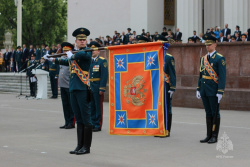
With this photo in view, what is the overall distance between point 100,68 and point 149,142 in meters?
2.68

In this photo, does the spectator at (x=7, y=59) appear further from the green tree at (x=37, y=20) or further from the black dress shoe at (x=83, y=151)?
the black dress shoe at (x=83, y=151)

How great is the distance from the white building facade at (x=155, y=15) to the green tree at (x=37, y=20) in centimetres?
2051

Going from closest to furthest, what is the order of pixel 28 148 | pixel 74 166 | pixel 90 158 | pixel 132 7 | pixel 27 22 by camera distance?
pixel 74 166, pixel 90 158, pixel 28 148, pixel 132 7, pixel 27 22

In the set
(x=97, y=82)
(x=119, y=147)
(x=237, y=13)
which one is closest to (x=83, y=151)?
(x=119, y=147)

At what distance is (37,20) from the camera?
62656mm

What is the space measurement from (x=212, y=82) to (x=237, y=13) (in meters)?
19.7

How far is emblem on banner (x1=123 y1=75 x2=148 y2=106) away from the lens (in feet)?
30.4

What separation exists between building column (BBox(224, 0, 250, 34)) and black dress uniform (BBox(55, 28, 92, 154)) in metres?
21.2

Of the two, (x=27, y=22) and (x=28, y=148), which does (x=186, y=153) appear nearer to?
(x=28, y=148)

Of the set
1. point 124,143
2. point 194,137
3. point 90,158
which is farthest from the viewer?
point 194,137

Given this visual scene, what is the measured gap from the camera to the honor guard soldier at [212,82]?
32.1 feet

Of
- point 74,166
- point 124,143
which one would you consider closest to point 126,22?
point 124,143

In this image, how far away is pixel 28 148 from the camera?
930cm

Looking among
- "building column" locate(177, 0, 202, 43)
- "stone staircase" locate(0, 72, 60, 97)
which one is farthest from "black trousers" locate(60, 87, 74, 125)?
"building column" locate(177, 0, 202, 43)
